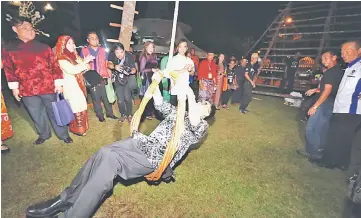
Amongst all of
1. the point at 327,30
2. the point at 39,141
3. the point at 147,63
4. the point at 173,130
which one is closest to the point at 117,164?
the point at 173,130

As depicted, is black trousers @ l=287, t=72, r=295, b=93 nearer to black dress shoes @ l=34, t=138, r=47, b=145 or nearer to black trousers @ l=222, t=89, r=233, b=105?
black trousers @ l=222, t=89, r=233, b=105

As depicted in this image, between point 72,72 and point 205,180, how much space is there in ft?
9.29

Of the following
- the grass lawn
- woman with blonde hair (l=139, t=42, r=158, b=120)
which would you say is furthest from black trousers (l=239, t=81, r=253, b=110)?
woman with blonde hair (l=139, t=42, r=158, b=120)

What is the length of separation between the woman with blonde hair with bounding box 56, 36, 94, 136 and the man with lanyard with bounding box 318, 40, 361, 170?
168 inches

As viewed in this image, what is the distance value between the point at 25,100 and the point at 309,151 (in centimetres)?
511

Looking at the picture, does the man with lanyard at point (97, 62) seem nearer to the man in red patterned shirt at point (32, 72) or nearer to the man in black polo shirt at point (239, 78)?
the man in red patterned shirt at point (32, 72)

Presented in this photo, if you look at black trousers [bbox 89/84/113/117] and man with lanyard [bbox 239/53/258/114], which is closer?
black trousers [bbox 89/84/113/117]

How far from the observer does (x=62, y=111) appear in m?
3.86

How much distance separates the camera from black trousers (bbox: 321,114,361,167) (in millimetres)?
3631

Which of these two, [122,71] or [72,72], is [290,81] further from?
[72,72]

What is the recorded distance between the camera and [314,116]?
413 cm

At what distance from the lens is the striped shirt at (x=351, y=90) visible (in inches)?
134

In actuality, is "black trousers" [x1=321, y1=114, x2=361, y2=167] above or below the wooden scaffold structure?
below

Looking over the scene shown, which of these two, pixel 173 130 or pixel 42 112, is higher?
pixel 173 130
